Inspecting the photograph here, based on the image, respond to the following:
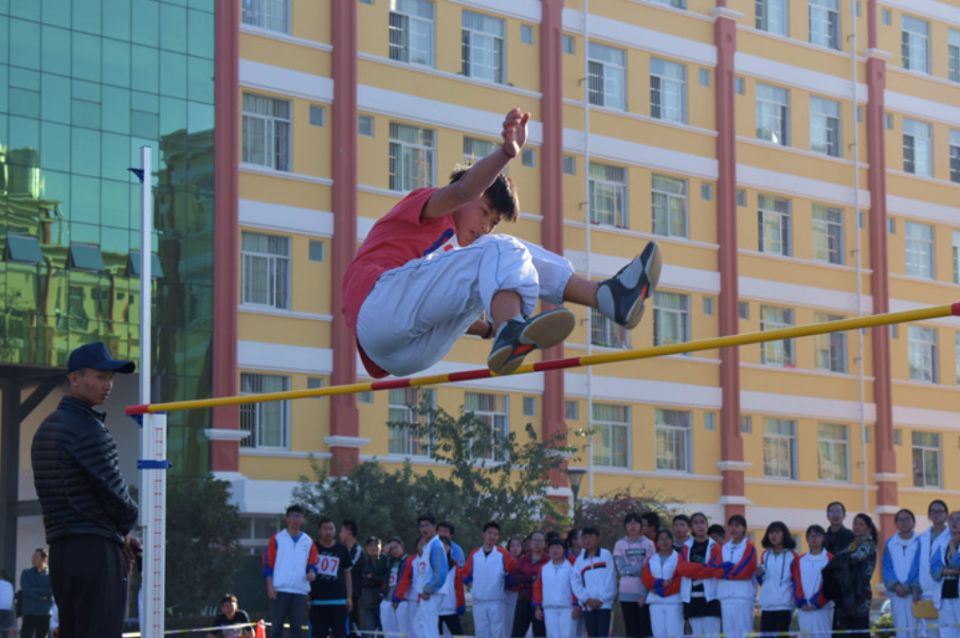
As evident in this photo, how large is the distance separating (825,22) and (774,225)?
5853mm

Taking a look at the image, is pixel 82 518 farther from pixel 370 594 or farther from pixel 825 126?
pixel 825 126

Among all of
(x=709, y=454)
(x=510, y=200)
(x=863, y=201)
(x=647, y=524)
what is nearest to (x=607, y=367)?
(x=709, y=454)

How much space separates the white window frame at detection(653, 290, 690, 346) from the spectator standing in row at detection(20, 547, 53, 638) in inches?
786

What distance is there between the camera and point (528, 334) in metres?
7.67

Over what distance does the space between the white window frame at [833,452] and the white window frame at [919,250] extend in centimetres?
497

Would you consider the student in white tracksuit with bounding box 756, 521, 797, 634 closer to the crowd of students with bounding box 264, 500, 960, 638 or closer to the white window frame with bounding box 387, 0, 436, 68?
the crowd of students with bounding box 264, 500, 960, 638

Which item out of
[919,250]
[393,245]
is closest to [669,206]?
[919,250]

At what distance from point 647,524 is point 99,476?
10448 millimetres

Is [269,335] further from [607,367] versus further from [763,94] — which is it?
[763,94]

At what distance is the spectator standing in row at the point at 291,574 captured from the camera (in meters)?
18.5

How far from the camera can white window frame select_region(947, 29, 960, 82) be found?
4728 centimetres

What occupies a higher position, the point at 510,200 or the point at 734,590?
the point at 510,200

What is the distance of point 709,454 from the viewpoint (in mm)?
40656

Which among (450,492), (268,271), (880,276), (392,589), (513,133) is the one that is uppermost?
(880,276)
